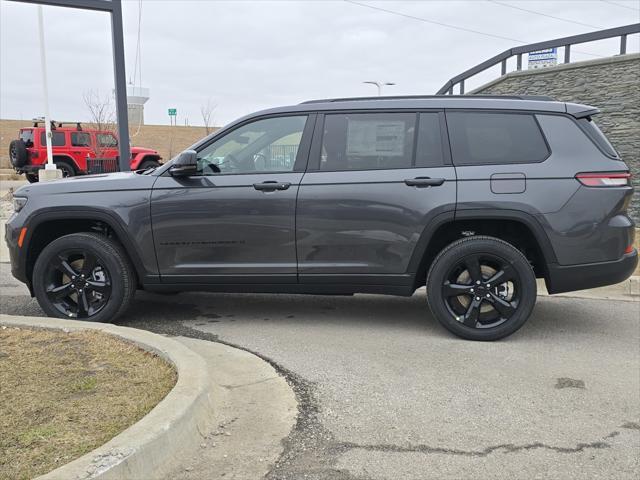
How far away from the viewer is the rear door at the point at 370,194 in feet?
15.7

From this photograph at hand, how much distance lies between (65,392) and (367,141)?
9.78 feet

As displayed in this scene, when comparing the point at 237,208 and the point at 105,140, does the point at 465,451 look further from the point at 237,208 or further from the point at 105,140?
the point at 105,140

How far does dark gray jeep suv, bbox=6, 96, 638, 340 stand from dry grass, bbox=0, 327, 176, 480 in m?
0.96

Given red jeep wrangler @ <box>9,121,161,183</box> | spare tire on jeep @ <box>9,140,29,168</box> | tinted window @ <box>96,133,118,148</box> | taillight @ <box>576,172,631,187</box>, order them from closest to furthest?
1. taillight @ <box>576,172,631,187</box>
2. spare tire on jeep @ <box>9,140,29,168</box>
3. red jeep wrangler @ <box>9,121,161,183</box>
4. tinted window @ <box>96,133,118,148</box>

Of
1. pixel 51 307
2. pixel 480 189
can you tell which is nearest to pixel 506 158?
pixel 480 189

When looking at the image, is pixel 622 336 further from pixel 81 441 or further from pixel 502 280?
pixel 81 441

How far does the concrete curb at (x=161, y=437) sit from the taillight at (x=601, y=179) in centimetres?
326

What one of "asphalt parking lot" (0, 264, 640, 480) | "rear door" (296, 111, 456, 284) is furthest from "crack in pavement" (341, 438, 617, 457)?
"rear door" (296, 111, 456, 284)

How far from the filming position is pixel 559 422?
3418 millimetres

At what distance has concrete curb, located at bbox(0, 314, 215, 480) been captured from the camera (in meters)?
2.50

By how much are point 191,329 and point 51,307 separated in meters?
1.24

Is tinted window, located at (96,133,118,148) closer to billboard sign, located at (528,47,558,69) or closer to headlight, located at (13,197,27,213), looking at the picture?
billboard sign, located at (528,47,558,69)

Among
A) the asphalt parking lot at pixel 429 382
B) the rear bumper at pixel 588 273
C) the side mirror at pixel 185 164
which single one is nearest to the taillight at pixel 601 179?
the rear bumper at pixel 588 273

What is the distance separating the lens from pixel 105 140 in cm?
2144
